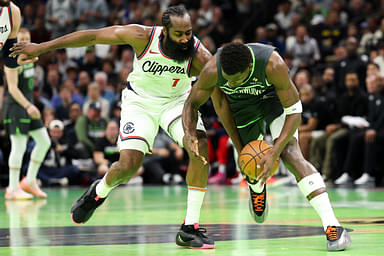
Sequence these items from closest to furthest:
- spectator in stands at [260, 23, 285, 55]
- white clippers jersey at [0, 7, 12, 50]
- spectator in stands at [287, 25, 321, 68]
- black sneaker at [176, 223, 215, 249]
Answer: black sneaker at [176, 223, 215, 249] → white clippers jersey at [0, 7, 12, 50] → spectator in stands at [287, 25, 321, 68] → spectator in stands at [260, 23, 285, 55]

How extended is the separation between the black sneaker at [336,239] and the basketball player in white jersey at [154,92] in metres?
0.87

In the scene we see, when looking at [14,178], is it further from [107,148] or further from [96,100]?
[96,100]

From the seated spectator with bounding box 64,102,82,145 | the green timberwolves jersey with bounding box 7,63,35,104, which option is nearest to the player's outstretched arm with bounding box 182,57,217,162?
the green timberwolves jersey with bounding box 7,63,35,104

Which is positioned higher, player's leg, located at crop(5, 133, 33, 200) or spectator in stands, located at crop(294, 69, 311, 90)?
spectator in stands, located at crop(294, 69, 311, 90)

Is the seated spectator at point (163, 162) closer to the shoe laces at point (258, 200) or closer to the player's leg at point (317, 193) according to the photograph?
the shoe laces at point (258, 200)

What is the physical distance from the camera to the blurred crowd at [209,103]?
41.6 ft

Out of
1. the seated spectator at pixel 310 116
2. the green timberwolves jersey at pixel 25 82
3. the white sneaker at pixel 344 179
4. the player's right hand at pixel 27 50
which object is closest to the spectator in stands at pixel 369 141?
the white sneaker at pixel 344 179

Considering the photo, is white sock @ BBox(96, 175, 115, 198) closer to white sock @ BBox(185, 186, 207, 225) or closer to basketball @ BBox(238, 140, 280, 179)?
white sock @ BBox(185, 186, 207, 225)

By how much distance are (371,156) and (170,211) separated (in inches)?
203

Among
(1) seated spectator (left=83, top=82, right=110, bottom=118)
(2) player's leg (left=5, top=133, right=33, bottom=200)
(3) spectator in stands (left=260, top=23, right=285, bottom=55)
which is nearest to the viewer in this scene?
(2) player's leg (left=5, top=133, right=33, bottom=200)

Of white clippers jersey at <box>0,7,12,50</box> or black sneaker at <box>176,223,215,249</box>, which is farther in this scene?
white clippers jersey at <box>0,7,12,50</box>

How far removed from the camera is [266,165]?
491 centimetres

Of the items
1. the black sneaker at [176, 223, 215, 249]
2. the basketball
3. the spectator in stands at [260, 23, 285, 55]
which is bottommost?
the black sneaker at [176, 223, 215, 249]

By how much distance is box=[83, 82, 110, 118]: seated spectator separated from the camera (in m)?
14.1
